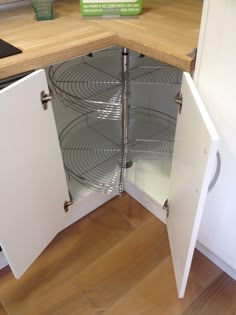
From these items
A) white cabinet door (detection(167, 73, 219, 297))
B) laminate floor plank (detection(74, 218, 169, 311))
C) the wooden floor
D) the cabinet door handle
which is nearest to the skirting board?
the wooden floor

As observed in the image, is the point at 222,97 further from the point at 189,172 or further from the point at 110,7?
the point at 110,7

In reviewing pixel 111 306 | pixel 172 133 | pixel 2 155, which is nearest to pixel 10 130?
pixel 2 155

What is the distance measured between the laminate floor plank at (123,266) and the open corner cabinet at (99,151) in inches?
5.4

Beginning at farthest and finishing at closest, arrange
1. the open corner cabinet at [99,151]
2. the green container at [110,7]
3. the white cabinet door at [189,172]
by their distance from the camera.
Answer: the green container at [110,7] < the open corner cabinet at [99,151] < the white cabinet door at [189,172]

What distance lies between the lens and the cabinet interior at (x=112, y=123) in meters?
1.57

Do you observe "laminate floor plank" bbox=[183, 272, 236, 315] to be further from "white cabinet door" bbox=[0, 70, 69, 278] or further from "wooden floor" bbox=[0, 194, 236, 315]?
"white cabinet door" bbox=[0, 70, 69, 278]

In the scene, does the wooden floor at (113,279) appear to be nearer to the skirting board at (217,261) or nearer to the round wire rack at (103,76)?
the skirting board at (217,261)

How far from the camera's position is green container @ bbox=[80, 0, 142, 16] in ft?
4.07

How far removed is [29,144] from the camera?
1.03 metres

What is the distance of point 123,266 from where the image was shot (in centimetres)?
141

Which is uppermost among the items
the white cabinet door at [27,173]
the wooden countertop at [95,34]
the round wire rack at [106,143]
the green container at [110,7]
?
the green container at [110,7]

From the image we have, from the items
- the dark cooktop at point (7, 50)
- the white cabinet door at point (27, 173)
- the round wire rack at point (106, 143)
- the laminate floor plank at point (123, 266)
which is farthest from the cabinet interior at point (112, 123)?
the dark cooktop at point (7, 50)

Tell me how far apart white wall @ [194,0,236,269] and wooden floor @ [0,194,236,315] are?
0.65 ft

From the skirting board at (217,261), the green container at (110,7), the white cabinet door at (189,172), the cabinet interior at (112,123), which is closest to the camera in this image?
the white cabinet door at (189,172)
